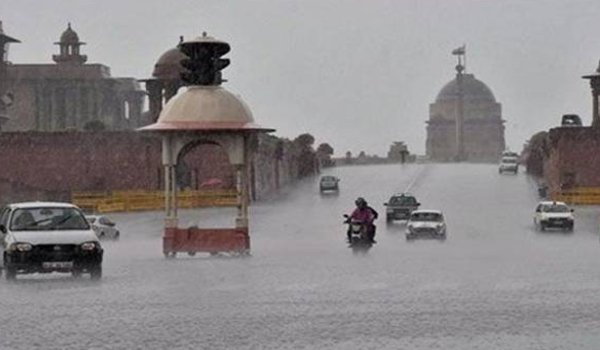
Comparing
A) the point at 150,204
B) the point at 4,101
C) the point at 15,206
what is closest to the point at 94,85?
the point at 4,101

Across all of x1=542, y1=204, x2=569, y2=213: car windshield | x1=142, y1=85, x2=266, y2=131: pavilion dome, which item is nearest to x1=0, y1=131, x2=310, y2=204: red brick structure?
x1=542, y1=204, x2=569, y2=213: car windshield

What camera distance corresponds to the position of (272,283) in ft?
81.6

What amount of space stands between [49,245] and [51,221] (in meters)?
1.42

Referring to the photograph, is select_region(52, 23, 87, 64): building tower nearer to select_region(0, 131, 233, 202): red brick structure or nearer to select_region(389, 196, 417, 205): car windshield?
select_region(0, 131, 233, 202): red brick structure

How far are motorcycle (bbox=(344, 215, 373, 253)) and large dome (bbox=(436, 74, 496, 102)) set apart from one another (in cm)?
15380

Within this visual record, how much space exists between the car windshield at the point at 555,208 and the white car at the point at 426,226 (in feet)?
27.6

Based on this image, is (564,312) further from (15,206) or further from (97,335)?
(15,206)

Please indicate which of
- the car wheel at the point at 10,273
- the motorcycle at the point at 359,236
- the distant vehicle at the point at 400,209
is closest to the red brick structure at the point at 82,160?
the distant vehicle at the point at 400,209

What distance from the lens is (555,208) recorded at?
53.8 metres

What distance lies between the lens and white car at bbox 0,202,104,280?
2525cm

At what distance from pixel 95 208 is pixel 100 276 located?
43.9m

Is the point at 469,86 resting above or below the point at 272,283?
above

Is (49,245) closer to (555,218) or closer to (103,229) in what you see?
(103,229)

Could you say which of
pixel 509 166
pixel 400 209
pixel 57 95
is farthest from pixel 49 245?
pixel 57 95
